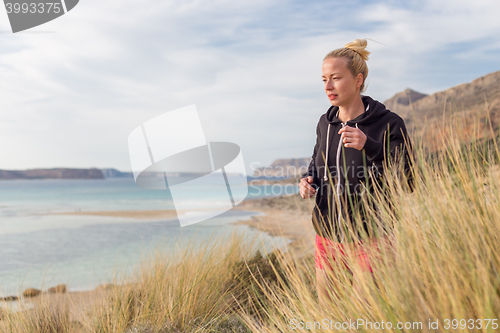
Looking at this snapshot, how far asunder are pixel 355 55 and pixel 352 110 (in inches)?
11.3

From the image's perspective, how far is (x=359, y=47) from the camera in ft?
5.76

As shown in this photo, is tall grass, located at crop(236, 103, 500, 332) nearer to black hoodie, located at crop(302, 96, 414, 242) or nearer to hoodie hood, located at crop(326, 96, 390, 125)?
black hoodie, located at crop(302, 96, 414, 242)

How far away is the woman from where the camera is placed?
166 cm

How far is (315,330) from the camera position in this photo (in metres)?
1.36

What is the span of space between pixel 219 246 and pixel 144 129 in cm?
224

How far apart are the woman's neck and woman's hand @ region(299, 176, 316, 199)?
397 mm

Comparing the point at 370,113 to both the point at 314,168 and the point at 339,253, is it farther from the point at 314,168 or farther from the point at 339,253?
the point at 339,253

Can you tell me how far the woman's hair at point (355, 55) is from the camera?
173 cm

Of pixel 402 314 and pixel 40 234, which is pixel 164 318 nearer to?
pixel 402 314

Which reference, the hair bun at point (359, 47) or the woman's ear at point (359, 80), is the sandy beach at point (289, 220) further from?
the hair bun at point (359, 47)

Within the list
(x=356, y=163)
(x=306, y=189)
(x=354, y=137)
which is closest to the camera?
(x=354, y=137)

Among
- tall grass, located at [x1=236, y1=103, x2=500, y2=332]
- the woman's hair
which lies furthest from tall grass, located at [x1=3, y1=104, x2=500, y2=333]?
the woman's hair

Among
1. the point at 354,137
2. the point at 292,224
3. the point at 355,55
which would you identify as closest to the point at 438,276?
the point at 354,137

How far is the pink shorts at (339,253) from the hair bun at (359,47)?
96 centimetres
